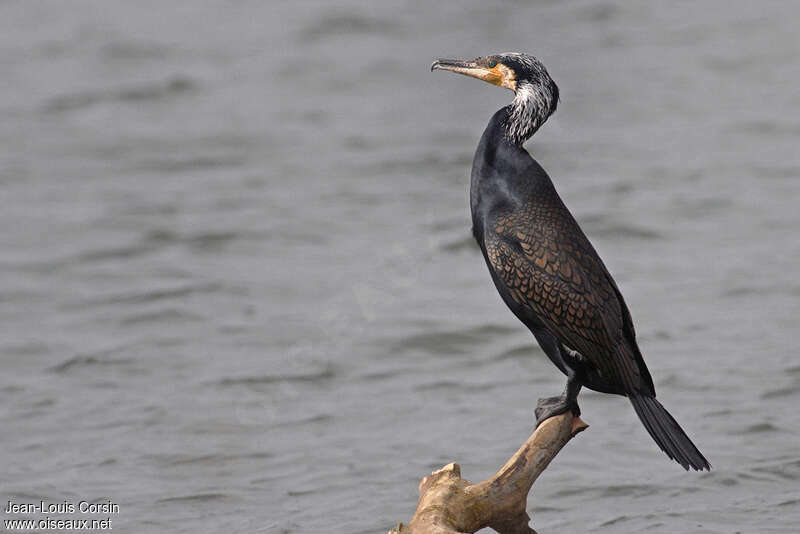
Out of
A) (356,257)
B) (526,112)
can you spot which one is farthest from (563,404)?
(356,257)

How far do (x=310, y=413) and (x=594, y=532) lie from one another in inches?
110

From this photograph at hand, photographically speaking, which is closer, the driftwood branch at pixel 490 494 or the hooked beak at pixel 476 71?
the driftwood branch at pixel 490 494

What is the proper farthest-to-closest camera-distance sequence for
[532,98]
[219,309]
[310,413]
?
1. [219,309]
2. [310,413]
3. [532,98]

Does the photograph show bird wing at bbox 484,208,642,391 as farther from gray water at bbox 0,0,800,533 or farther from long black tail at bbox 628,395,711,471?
gray water at bbox 0,0,800,533

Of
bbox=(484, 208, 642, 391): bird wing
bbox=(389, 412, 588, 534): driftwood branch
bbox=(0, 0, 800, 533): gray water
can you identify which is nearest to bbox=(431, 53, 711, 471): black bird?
bbox=(484, 208, 642, 391): bird wing

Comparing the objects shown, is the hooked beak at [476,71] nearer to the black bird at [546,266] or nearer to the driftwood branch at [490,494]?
the black bird at [546,266]

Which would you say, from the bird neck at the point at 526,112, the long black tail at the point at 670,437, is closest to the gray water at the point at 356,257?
the long black tail at the point at 670,437

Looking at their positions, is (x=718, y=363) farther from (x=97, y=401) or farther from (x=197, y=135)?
(x=197, y=135)

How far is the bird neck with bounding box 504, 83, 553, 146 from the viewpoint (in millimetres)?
6594

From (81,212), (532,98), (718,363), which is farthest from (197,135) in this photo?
(532,98)

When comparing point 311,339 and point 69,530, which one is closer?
point 69,530

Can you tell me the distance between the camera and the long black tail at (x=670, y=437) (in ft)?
20.4

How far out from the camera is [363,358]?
11.4 m

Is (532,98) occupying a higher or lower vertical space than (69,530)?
higher
